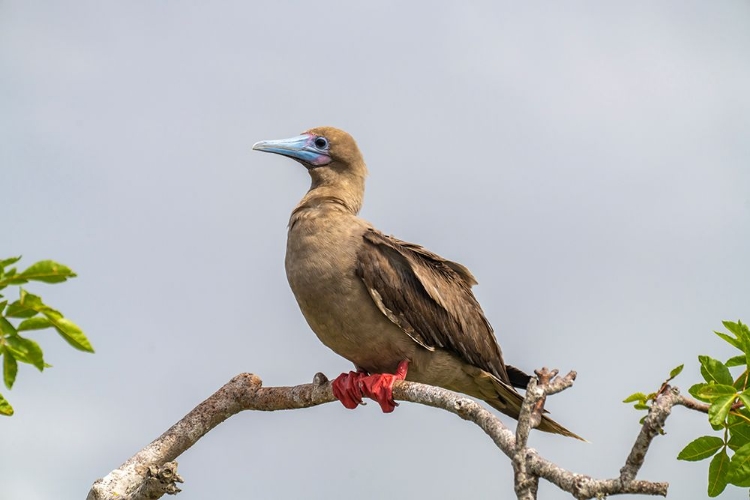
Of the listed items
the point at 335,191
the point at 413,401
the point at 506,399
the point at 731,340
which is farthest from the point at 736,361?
the point at 335,191

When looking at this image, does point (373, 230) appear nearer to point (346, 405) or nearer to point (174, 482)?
point (346, 405)

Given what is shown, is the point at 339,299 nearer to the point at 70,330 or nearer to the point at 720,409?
the point at 720,409

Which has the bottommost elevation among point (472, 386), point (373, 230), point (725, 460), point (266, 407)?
point (725, 460)

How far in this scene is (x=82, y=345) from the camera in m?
3.89

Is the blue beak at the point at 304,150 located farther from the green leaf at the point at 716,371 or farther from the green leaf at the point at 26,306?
the green leaf at the point at 26,306

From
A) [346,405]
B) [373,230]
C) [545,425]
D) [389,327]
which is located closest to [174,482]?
[346,405]

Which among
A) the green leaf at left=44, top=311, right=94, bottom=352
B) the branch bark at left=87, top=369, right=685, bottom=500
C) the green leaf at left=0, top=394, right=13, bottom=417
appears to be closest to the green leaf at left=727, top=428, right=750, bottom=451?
the branch bark at left=87, top=369, right=685, bottom=500

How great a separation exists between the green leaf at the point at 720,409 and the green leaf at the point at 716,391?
2 centimetres

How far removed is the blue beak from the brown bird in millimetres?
468

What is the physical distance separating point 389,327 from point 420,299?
396 mm

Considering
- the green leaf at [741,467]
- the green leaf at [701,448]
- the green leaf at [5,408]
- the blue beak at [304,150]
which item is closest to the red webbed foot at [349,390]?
the blue beak at [304,150]

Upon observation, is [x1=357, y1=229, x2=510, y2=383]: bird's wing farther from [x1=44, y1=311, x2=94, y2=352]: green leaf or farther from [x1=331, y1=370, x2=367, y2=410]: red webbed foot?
[x1=44, y1=311, x2=94, y2=352]: green leaf

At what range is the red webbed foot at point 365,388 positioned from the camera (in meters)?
6.90

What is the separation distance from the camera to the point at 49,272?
12.7 ft
